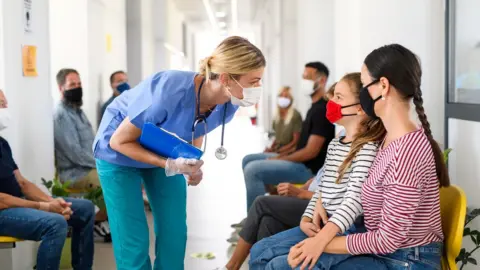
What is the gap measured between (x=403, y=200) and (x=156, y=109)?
1024 millimetres

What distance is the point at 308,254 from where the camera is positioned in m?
2.05

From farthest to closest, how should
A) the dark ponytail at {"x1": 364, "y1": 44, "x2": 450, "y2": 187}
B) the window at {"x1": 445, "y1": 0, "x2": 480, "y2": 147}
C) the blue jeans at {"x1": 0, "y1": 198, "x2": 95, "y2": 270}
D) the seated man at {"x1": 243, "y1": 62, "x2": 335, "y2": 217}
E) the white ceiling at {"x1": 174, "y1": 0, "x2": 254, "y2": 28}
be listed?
1. the white ceiling at {"x1": 174, "y1": 0, "x2": 254, "y2": 28}
2. the seated man at {"x1": 243, "y1": 62, "x2": 335, "y2": 217}
3. the blue jeans at {"x1": 0, "y1": 198, "x2": 95, "y2": 270}
4. the window at {"x1": 445, "y1": 0, "x2": 480, "y2": 147}
5. the dark ponytail at {"x1": 364, "y1": 44, "x2": 450, "y2": 187}

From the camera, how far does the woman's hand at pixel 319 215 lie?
2.40 metres

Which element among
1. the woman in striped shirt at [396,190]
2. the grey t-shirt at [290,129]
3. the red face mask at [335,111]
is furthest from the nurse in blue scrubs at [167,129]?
the grey t-shirt at [290,129]

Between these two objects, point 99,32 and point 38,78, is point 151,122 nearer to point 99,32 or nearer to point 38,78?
point 38,78

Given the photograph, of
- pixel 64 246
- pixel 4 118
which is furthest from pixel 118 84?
pixel 4 118

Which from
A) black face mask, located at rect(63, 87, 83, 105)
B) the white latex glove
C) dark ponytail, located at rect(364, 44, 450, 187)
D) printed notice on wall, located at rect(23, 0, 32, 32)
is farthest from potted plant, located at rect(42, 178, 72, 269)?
dark ponytail, located at rect(364, 44, 450, 187)

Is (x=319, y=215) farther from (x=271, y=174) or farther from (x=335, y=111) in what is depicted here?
(x=271, y=174)

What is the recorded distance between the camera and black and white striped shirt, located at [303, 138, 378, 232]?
7.11 feet

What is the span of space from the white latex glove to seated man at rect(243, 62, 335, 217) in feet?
6.56

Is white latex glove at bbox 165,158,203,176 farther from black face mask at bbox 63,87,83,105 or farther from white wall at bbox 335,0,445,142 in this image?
black face mask at bbox 63,87,83,105

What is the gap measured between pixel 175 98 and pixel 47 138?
1979 millimetres

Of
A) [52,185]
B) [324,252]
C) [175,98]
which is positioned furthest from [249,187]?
[324,252]

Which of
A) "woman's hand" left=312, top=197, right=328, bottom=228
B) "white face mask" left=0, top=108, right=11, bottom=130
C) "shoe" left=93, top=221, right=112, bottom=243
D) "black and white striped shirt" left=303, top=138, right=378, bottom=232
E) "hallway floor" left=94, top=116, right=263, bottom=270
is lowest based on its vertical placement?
"hallway floor" left=94, top=116, right=263, bottom=270
